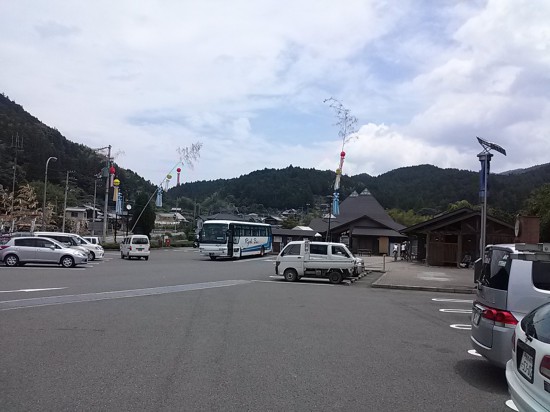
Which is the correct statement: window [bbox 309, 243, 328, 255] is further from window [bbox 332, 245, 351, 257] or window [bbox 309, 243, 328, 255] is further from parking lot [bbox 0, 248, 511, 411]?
parking lot [bbox 0, 248, 511, 411]

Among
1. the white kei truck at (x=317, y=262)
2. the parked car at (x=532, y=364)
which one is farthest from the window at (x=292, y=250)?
the parked car at (x=532, y=364)

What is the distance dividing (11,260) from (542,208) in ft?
142

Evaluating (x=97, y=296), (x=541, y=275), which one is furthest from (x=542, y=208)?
(x=541, y=275)

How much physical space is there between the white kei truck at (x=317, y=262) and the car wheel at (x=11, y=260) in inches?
555

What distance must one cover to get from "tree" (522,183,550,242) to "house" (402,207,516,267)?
9.28 meters

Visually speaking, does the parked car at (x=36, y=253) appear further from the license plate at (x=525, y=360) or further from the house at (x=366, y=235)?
the house at (x=366, y=235)

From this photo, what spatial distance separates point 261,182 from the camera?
147 meters

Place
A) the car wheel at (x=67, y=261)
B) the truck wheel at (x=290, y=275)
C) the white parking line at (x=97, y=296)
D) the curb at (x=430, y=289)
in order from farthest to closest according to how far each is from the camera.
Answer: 1. the car wheel at (x=67, y=261)
2. the truck wheel at (x=290, y=275)
3. the curb at (x=430, y=289)
4. the white parking line at (x=97, y=296)

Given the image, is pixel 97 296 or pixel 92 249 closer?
pixel 97 296

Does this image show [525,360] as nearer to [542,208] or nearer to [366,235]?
[542,208]

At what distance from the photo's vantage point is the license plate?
14.2ft

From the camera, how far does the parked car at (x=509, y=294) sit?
21.6ft

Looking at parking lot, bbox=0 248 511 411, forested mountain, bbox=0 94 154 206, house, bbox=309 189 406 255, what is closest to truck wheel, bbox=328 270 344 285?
parking lot, bbox=0 248 511 411

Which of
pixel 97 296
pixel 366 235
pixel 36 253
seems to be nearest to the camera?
pixel 97 296
